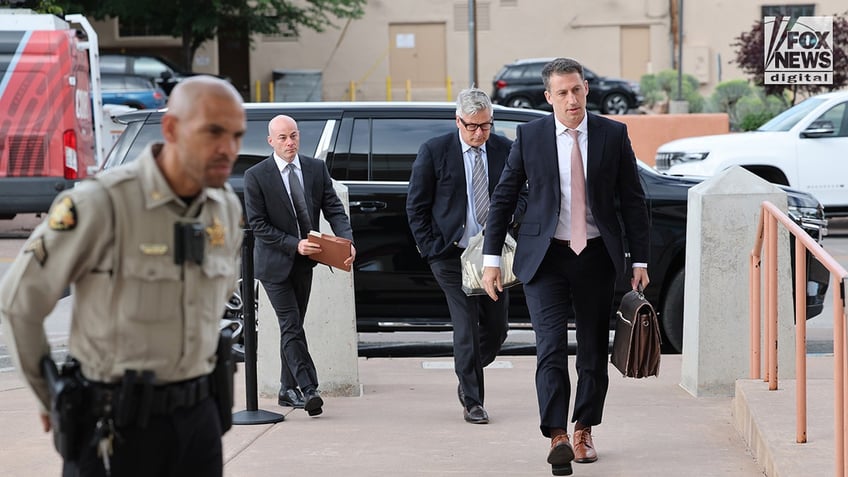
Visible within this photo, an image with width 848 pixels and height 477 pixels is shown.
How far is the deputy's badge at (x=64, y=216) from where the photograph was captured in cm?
325

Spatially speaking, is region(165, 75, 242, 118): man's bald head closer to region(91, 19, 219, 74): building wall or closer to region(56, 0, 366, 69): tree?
region(56, 0, 366, 69): tree

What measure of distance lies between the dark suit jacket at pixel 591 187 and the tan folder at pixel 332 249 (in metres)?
1.37

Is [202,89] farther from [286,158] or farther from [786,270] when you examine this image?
A: [786,270]

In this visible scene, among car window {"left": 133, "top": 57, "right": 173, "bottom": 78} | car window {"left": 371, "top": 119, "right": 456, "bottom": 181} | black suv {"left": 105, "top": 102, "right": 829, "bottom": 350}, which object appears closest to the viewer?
black suv {"left": 105, "top": 102, "right": 829, "bottom": 350}

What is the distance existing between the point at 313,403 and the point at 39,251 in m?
4.18

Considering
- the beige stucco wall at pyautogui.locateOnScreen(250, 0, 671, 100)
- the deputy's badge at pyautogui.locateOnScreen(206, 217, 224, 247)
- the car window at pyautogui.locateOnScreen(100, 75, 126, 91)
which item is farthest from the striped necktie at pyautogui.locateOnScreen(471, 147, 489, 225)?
the beige stucco wall at pyautogui.locateOnScreen(250, 0, 671, 100)

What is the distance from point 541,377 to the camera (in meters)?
6.06

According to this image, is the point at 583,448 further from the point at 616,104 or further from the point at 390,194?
the point at 616,104

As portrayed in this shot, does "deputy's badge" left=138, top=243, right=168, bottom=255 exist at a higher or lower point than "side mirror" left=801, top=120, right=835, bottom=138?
lower

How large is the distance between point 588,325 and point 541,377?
32 centimetres

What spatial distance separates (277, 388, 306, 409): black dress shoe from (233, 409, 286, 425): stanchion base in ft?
1.10

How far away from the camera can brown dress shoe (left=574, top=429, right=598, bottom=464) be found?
20.4 feet

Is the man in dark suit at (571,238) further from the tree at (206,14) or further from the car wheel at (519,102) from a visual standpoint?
the tree at (206,14)

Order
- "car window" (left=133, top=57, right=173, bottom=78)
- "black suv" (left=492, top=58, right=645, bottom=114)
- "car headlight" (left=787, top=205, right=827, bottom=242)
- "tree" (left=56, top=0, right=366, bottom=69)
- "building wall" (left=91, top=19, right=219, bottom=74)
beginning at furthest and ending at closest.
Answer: "building wall" (left=91, top=19, right=219, bottom=74) → "black suv" (left=492, top=58, right=645, bottom=114) → "tree" (left=56, top=0, right=366, bottom=69) → "car window" (left=133, top=57, right=173, bottom=78) → "car headlight" (left=787, top=205, right=827, bottom=242)
